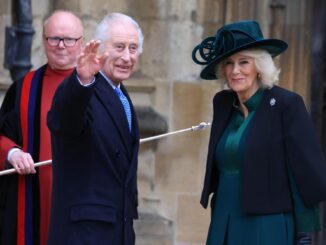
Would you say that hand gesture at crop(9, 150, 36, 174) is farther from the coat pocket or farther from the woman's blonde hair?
the woman's blonde hair

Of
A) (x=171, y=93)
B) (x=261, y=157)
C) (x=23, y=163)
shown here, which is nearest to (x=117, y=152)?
(x=261, y=157)

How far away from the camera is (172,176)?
6848mm

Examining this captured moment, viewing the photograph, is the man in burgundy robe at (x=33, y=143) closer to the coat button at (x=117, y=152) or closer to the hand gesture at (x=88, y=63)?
the coat button at (x=117, y=152)

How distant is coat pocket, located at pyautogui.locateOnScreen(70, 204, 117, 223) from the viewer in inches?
154

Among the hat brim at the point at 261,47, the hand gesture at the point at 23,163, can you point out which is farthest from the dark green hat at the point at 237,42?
the hand gesture at the point at 23,163

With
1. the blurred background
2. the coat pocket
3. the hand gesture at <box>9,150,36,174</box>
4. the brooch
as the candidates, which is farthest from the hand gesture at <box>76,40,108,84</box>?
the blurred background

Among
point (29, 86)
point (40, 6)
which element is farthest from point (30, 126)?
point (40, 6)

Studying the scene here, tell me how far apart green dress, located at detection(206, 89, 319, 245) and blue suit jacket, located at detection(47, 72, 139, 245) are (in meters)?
0.45

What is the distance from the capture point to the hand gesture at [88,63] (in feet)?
11.9

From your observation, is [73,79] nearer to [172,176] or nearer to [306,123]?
[306,123]

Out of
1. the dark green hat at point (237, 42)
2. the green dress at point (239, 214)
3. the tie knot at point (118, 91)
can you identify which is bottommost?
the green dress at point (239, 214)

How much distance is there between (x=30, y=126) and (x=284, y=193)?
1.30 metres

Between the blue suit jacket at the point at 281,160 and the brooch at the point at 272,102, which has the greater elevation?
the brooch at the point at 272,102

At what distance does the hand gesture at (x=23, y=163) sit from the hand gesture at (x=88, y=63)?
113 cm
